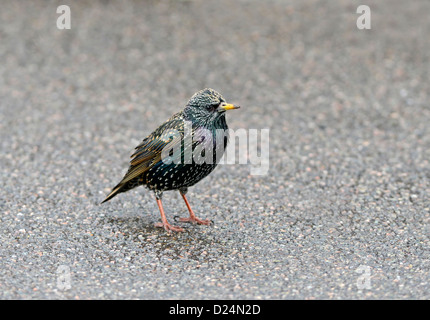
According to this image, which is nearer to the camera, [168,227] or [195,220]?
[168,227]

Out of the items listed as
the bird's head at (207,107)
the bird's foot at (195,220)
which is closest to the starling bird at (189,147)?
the bird's head at (207,107)

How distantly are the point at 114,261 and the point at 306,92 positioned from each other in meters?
3.85

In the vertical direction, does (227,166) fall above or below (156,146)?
below

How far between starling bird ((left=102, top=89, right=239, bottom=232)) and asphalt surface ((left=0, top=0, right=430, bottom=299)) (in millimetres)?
375

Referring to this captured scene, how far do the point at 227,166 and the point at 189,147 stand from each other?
142 centimetres

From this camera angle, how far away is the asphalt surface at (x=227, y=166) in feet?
13.5

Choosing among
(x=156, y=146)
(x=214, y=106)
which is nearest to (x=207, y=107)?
(x=214, y=106)

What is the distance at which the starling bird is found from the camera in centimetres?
454

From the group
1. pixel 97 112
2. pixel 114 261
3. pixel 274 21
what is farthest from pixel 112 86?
pixel 114 261

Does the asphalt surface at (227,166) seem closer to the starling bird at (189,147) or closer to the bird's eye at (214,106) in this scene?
the starling bird at (189,147)

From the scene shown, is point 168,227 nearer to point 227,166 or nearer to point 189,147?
point 189,147

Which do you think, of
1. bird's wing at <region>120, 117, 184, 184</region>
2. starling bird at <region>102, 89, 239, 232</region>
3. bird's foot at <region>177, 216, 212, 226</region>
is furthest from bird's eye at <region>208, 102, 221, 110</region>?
bird's foot at <region>177, 216, 212, 226</region>

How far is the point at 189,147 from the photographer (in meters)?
4.54

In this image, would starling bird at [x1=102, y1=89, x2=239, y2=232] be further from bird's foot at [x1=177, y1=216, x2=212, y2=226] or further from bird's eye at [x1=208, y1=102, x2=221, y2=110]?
bird's foot at [x1=177, y1=216, x2=212, y2=226]
